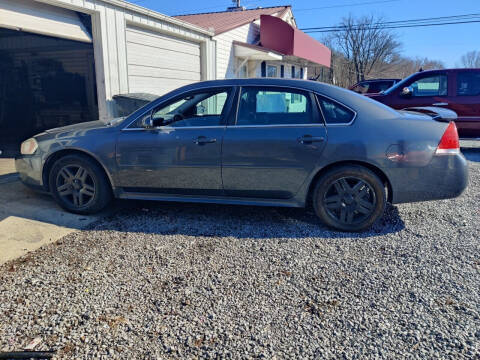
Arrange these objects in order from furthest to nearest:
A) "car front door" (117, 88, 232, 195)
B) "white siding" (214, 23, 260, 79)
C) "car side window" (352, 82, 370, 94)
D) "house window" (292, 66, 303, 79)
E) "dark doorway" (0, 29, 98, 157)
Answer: "house window" (292, 66, 303, 79) < "car side window" (352, 82, 370, 94) < "white siding" (214, 23, 260, 79) < "dark doorway" (0, 29, 98, 157) < "car front door" (117, 88, 232, 195)

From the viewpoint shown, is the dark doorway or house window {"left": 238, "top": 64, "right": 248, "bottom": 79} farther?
house window {"left": 238, "top": 64, "right": 248, "bottom": 79}

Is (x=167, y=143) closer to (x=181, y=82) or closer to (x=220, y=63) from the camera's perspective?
(x=181, y=82)

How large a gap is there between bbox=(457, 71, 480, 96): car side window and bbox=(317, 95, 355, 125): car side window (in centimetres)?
598

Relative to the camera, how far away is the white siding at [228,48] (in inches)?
491

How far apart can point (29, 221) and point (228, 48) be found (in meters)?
10.4

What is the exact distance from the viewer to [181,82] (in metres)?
10.6

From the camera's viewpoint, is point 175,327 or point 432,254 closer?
point 175,327

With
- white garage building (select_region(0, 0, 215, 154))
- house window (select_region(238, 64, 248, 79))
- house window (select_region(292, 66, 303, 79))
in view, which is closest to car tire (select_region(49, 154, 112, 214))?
white garage building (select_region(0, 0, 215, 154))

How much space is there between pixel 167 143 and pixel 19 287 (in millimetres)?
1985

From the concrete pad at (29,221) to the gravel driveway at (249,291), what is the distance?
0.22 m

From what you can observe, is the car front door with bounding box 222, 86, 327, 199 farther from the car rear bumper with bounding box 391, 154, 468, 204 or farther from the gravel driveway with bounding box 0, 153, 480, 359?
the car rear bumper with bounding box 391, 154, 468, 204

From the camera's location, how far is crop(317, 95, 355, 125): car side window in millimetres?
3926

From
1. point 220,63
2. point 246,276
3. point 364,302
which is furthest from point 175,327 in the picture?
point 220,63

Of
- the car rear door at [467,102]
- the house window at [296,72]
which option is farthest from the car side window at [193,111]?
the house window at [296,72]
